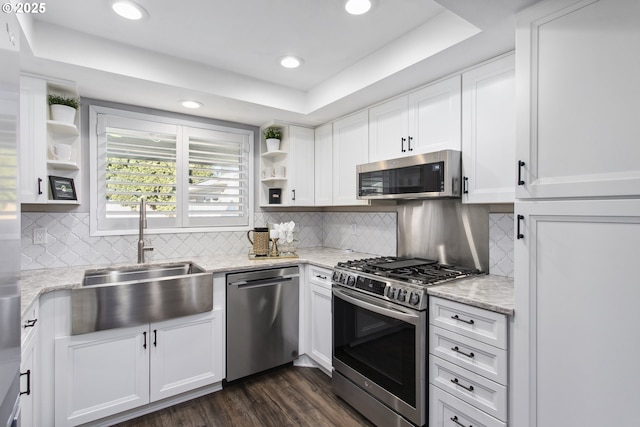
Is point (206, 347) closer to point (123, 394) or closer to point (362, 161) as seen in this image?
point (123, 394)

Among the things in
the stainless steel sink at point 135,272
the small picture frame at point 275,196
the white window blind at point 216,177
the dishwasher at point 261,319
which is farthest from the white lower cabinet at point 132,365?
the small picture frame at point 275,196

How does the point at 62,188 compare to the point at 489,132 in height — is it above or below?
below

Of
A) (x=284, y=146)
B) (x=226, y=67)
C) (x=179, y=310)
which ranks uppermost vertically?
(x=226, y=67)

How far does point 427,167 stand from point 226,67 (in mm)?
1685

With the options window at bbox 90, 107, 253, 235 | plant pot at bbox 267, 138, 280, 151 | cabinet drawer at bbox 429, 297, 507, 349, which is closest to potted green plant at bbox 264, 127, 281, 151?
plant pot at bbox 267, 138, 280, 151

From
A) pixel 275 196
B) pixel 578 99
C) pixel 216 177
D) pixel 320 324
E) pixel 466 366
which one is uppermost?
pixel 578 99

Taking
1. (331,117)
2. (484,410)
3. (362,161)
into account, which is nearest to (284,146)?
(331,117)

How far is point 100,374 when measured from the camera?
82.4 inches

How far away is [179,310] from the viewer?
7.64 ft

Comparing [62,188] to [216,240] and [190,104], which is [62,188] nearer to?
[190,104]

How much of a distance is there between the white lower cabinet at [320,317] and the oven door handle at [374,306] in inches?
9.6

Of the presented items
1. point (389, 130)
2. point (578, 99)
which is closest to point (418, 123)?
point (389, 130)

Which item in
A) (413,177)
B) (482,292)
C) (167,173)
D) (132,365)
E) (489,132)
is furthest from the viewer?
(167,173)

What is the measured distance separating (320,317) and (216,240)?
1.29 meters
